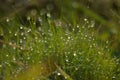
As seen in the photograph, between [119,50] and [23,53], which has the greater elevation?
[23,53]

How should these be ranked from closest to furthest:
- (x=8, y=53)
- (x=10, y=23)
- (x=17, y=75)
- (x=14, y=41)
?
(x=17, y=75) < (x=8, y=53) < (x=14, y=41) < (x=10, y=23)

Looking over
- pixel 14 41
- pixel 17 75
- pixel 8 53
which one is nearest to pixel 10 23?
pixel 14 41

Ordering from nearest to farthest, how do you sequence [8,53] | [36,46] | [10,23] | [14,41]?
[36,46], [8,53], [14,41], [10,23]

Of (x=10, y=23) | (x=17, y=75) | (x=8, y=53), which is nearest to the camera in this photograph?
(x=17, y=75)

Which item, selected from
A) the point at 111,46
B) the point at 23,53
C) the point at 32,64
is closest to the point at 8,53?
the point at 23,53

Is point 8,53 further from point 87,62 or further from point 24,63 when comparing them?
point 87,62

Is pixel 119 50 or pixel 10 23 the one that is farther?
pixel 10 23

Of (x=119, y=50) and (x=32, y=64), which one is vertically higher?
(x=32, y=64)

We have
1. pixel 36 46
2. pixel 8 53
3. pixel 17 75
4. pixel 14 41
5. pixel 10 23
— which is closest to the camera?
pixel 17 75

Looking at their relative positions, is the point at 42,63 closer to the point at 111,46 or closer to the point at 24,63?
the point at 24,63
